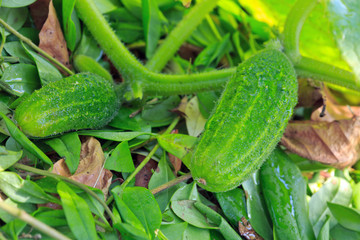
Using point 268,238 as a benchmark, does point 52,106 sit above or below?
above

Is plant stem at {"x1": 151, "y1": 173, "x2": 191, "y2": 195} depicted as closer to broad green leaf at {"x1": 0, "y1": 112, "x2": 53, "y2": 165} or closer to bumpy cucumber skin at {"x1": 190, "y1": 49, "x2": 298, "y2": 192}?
bumpy cucumber skin at {"x1": 190, "y1": 49, "x2": 298, "y2": 192}

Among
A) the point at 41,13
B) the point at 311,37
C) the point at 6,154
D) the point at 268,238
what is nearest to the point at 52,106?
the point at 6,154

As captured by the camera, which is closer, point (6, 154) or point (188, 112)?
point (6, 154)

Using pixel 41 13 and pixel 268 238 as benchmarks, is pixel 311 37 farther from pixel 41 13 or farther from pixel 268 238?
pixel 41 13

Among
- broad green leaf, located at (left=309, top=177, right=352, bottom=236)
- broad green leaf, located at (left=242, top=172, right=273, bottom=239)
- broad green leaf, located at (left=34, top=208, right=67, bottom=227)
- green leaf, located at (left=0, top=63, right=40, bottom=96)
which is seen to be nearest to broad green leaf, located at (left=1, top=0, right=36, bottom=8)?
green leaf, located at (left=0, top=63, right=40, bottom=96)

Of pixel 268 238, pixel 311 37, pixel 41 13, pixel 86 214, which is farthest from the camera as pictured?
pixel 311 37

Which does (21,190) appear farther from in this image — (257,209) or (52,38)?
(257,209)

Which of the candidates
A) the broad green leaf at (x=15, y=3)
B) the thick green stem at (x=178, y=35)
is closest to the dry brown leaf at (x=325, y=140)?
the thick green stem at (x=178, y=35)
